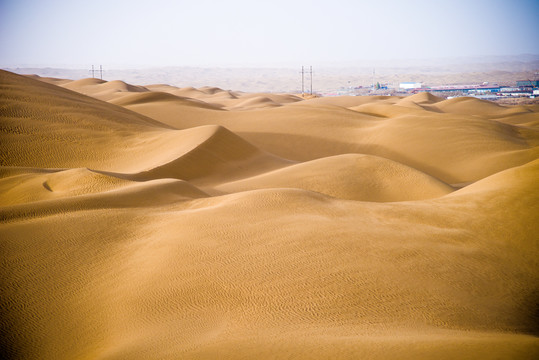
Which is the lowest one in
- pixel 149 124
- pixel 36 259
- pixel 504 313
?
pixel 504 313

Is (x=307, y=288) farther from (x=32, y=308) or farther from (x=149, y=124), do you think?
(x=149, y=124)

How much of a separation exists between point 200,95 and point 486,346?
5253 centimetres

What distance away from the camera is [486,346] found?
3.46 meters

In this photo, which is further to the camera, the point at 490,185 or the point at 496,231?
the point at 490,185

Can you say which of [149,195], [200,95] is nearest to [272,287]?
[149,195]

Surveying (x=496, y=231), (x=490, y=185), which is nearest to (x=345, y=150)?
(x=490, y=185)

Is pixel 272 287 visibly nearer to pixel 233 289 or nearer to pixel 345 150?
pixel 233 289

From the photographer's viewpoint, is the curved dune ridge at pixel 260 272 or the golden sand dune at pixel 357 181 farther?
the golden sand dune at pixel 357 181

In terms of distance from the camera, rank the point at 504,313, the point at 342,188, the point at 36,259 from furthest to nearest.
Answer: the point at 342,188
the point at 36,259
the point at 504,313

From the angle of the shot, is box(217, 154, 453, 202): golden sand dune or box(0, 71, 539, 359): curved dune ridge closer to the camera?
box(0, 71, 539, 359): curved dune ridge

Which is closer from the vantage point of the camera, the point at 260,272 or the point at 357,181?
the point at 260,272

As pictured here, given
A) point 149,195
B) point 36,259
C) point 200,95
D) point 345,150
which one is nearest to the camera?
point 36,259

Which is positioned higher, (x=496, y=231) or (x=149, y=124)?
(x=149, y=124)

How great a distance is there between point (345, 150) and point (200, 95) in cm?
3488
